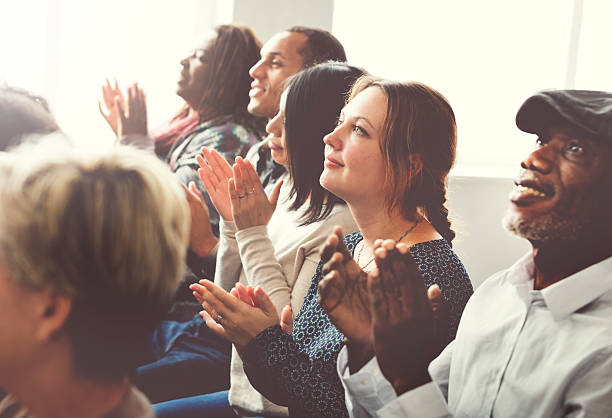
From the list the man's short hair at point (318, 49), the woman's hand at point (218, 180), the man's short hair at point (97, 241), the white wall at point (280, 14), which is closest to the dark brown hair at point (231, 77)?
the man's short hair at point (318, 49)

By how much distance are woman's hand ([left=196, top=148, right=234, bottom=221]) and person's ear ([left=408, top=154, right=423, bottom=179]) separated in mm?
493

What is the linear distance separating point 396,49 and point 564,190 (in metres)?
2.52

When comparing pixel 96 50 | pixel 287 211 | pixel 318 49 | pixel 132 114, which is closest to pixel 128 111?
pixel 132 114

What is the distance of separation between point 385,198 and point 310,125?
31cm

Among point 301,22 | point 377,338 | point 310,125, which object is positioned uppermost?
point 301,22

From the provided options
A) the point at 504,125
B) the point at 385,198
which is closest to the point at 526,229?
the point at 385,198

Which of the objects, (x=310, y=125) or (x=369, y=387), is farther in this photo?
(x=310, y=125)

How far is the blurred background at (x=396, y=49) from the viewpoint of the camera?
3152 millimetres

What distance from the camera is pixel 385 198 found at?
127cm

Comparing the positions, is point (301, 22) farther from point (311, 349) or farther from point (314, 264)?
point (311, 349)

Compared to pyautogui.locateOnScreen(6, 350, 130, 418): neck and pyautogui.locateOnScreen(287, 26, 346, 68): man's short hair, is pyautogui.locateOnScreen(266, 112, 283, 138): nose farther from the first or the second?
pyautogui.locateOnScreen(6, 350, 130, 418): neck

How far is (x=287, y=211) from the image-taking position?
1606mm

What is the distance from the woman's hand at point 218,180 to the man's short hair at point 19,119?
350 millimetres

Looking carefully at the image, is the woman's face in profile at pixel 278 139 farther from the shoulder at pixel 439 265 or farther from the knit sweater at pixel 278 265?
the shoulder at pixel 439 265
